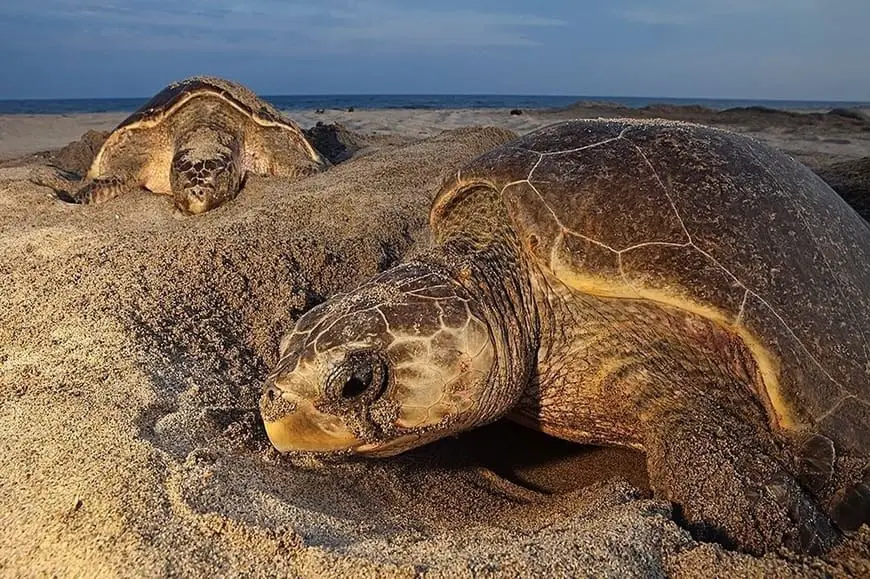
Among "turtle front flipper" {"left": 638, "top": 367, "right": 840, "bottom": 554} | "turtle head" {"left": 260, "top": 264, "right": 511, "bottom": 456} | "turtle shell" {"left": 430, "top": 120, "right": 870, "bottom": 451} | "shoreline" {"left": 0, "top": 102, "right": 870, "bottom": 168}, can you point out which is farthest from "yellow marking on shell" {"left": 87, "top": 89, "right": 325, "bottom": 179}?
"turtle front flipper" {"left": 638, "top": 367, "right": 840, "bottom": 554}

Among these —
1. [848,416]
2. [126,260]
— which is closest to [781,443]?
[848,416]

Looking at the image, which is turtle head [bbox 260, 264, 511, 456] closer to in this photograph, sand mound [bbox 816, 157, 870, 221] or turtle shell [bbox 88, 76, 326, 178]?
sand mound [bbox 816, 157, 870, 221]

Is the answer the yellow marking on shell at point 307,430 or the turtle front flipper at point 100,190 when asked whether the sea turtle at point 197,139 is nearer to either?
the turtle front flipper at point 100,190

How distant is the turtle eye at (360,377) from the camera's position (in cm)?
143

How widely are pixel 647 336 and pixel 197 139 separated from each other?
4142 mm

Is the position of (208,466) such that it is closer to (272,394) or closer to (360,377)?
(272,394)

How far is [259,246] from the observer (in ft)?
8.52

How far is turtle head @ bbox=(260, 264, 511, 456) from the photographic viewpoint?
143cm

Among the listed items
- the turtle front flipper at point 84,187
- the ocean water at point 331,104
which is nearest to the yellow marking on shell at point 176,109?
the turtle front flipper at point 84,187

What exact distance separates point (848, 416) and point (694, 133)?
3.15ft

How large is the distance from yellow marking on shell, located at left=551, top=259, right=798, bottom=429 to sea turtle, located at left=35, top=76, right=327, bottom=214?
11.3 ft

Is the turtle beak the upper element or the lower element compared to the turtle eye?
lower

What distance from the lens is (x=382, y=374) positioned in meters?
1.47

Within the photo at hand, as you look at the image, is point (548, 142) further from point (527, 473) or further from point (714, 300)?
point (527, 473)
